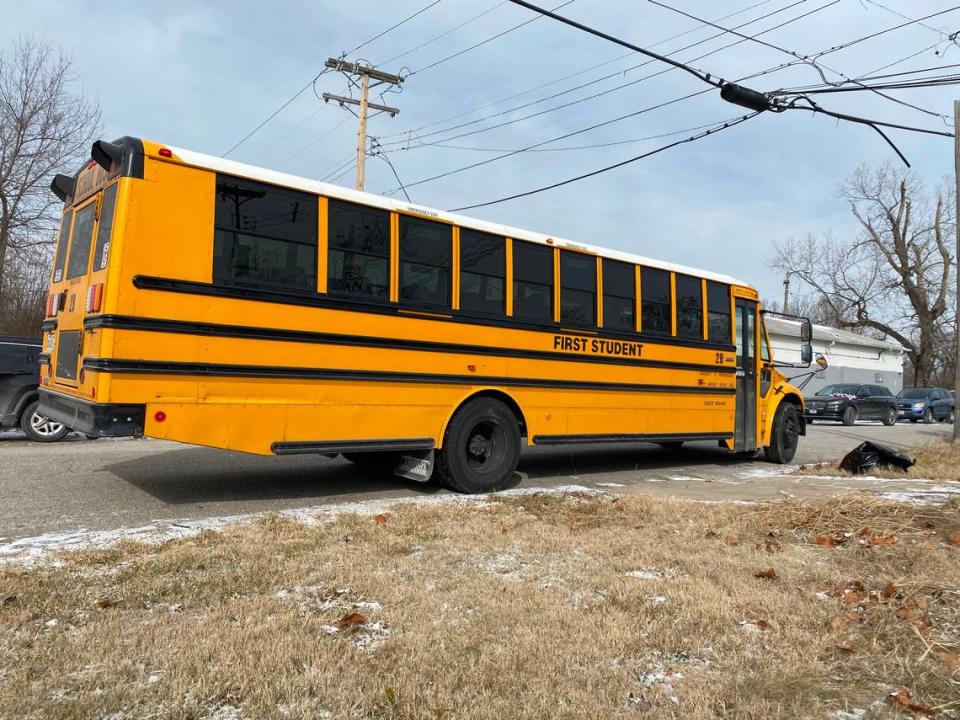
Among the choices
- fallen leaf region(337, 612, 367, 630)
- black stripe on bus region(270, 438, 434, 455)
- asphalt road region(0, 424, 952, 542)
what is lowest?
fallen leaf region(337, 612, 367, 630)

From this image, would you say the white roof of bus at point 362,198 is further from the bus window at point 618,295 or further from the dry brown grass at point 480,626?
the dry brown grass at point 480,626

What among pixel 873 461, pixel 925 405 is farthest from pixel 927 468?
pixel 925 405

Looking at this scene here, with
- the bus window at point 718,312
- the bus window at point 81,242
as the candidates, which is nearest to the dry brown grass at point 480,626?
the bus window at point 81,242

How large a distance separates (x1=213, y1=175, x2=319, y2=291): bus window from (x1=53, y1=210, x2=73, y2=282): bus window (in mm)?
1967

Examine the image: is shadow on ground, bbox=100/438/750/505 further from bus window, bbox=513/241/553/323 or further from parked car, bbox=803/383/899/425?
parked car, bbox=803/383/899/425

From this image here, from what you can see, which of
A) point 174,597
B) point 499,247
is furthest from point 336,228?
point 174,597

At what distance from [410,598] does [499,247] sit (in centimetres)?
447

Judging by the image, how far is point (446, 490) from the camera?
23.7ft

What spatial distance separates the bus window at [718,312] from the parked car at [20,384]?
382 inches

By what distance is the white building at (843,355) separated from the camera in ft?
108

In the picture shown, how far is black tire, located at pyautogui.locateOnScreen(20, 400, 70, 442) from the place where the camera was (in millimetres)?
10591

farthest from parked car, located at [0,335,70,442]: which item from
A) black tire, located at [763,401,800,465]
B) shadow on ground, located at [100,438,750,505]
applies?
black tire, located at [763,401,800,465]

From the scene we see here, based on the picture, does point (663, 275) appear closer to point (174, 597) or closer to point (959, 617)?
point (959, 617)

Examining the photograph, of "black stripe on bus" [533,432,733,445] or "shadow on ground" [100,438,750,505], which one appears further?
"black stripe on bus" [533,432,733,445]
